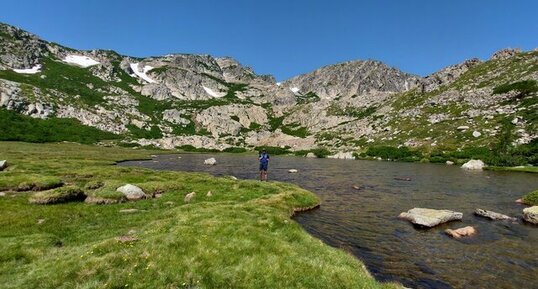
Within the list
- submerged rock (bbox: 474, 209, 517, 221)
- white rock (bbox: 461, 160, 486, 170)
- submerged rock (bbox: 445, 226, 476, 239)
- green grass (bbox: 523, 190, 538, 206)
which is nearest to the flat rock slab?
submerged rock (bbox: 445, 226, 476, 239)

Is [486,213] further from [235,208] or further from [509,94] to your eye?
[509,94]

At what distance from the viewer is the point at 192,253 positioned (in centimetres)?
1748

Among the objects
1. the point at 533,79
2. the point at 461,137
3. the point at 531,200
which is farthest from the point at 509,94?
the point at 531,200

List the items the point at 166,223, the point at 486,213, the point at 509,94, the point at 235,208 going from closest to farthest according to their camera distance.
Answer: the point at 166,223 < the point at 235,208 < the point at 486,213 < the point at 509,94

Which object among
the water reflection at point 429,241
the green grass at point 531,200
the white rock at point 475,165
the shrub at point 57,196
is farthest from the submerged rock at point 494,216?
the white rock at point 475,165

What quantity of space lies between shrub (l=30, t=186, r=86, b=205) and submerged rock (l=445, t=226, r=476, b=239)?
117ft

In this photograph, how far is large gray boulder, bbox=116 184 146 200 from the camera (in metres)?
36.6

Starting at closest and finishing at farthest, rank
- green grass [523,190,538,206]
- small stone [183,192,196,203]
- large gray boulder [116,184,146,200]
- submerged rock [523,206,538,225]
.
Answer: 1. submerged rock [523,206,538,225]
2. large gray boulder [116,184,146,200]
3. small stone [183,192,196,203]
4. green grass [523,190,538,206]

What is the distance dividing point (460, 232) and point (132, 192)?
107ft

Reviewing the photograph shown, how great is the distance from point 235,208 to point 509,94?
213970 mm

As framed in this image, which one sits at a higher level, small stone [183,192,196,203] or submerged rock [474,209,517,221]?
submerged rock [474,209,517,221]

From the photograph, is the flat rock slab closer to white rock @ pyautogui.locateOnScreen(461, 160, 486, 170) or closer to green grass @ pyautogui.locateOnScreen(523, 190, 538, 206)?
green grass @ pyautogui.locateOnScreen(523, 190, 538, 206)

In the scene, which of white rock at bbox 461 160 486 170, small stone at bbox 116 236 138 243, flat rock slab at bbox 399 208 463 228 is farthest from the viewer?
white rock at bbox 461 160 486 170

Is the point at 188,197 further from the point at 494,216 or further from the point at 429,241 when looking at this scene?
the point at 494,216
